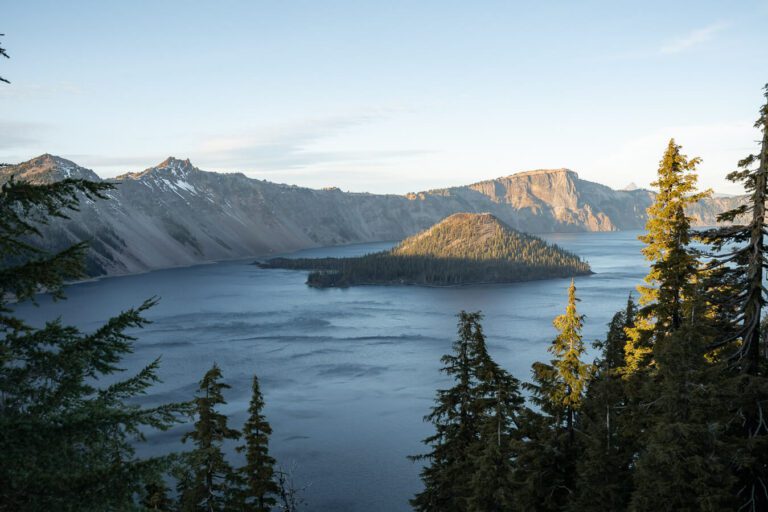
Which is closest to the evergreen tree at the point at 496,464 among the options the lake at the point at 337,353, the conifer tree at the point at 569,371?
the conifer tree at the point at 569,371

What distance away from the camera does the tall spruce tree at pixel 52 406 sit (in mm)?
7953

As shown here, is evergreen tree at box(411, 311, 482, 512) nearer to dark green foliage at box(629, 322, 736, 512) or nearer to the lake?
dark green foliage at box(629, 322, 736, 512)

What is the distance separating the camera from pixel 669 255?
2038 centimetres

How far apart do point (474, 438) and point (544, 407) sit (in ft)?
15.2

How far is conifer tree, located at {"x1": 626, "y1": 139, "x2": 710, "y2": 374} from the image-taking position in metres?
19.9

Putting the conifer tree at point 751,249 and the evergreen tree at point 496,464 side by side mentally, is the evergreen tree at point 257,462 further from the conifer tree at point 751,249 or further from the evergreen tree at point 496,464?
the conifer tree at point 751,249

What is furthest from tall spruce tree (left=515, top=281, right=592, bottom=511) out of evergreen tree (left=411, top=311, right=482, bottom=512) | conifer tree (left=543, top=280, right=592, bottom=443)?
evergreen tree (left=411, top=311, right=482, bottom=512)

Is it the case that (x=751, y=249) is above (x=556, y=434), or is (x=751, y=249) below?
above

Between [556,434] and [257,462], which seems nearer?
[556,434]

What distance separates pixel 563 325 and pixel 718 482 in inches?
313

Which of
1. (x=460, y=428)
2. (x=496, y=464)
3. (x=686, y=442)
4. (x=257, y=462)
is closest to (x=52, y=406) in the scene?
(x=686, y=442)

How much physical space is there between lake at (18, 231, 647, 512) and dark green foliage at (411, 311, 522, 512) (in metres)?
19.6

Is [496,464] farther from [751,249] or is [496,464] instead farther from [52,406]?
[52,406]

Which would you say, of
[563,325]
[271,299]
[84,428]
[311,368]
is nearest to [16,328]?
[84,428]
